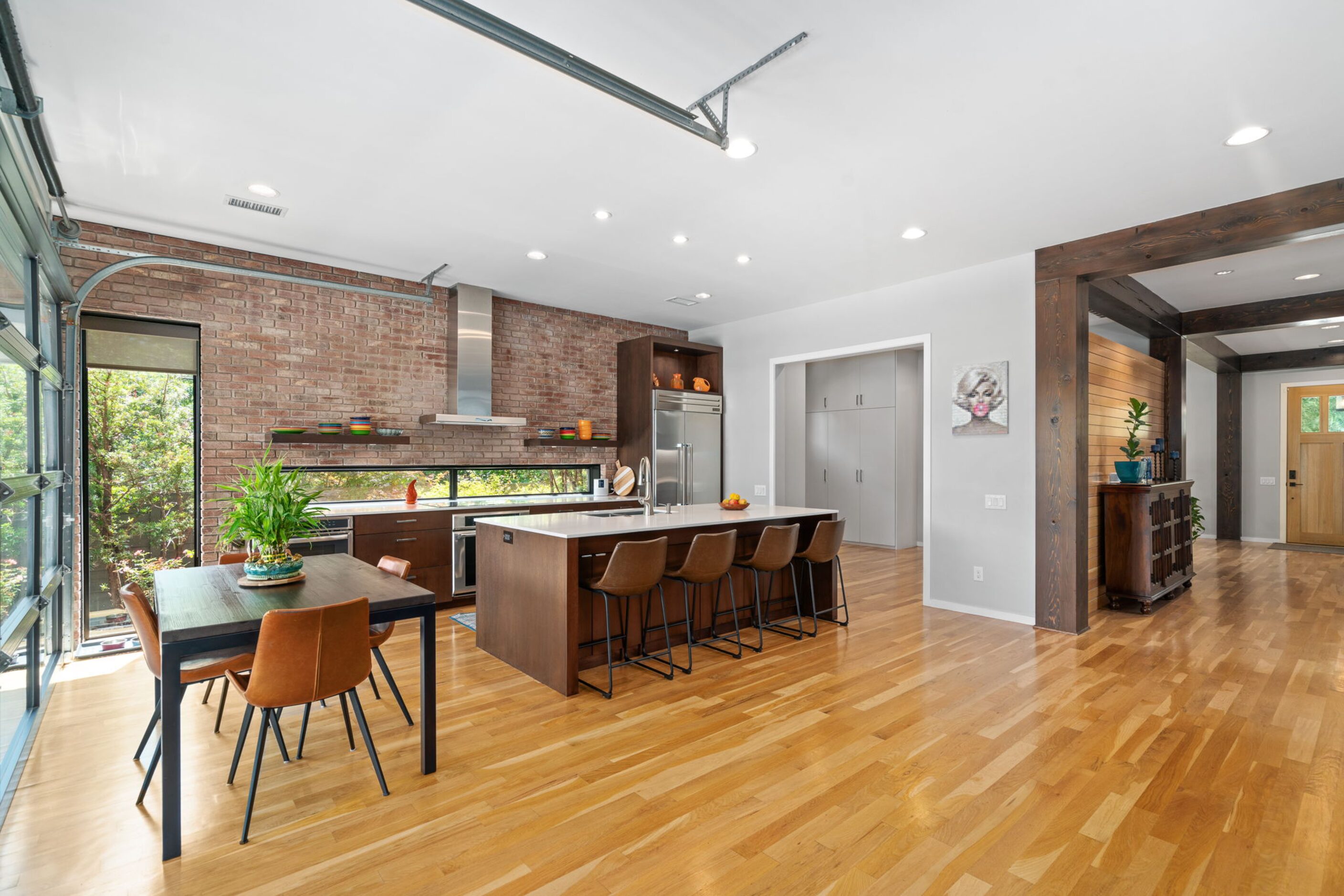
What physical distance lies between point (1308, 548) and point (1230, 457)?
1.53 metres

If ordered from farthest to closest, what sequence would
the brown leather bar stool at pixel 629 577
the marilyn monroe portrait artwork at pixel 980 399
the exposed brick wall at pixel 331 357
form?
the marilyn monroe portrait artwork at pixel 980 399
the exposed brick wall at pixel 331 357
the brown leather bar stool at pixel 629 577

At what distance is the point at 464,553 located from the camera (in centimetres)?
570

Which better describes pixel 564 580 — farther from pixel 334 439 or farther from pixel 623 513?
pixel 334 439

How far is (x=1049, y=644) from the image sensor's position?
4.54m

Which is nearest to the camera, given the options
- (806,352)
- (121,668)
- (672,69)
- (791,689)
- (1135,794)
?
(1135,794)

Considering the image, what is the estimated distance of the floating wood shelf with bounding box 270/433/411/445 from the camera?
525cm

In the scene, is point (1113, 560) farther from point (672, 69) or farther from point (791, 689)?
point (672, 69)

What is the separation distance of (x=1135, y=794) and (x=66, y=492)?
234 inches

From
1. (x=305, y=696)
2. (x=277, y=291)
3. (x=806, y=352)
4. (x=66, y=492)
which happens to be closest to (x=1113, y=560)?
(x=806, y=352)

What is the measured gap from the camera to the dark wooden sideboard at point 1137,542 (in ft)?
17.8

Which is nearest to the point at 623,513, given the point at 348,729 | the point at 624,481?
the point at 624,481

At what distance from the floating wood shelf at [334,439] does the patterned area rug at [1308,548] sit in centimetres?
1142

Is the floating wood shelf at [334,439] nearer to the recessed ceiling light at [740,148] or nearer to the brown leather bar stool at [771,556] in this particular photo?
the brown leather bar stool at [771,556]

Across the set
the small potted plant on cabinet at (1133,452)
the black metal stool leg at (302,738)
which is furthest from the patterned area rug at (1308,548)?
the black metal stool leg at (302,738)
